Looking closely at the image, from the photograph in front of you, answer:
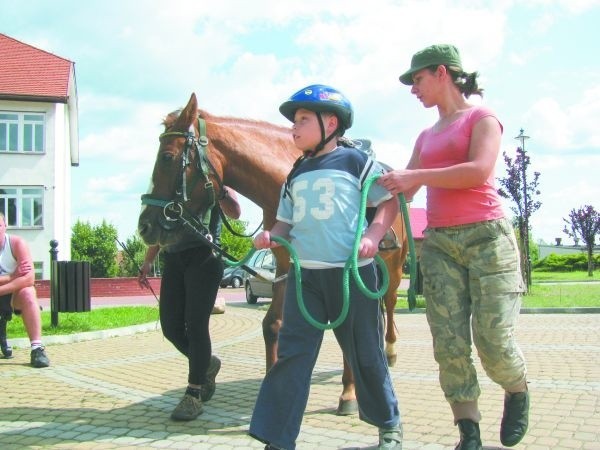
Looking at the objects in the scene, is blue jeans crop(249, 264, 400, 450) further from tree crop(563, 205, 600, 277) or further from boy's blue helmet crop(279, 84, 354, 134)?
tree crop(563, 205, 600, 277)

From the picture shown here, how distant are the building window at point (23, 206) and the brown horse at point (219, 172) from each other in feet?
97.0

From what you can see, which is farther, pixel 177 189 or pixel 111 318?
pixel 111 318

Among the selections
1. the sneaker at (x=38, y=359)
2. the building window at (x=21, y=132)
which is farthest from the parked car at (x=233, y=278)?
the sneaker at (x=38, y=359)

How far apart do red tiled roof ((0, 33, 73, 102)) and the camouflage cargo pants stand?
104ft

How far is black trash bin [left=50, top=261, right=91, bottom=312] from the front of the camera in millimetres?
9914

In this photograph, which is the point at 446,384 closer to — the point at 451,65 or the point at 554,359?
the point at 451,65

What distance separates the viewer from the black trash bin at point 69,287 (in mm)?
9914

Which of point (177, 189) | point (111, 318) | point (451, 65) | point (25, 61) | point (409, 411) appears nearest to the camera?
point (451, 65)

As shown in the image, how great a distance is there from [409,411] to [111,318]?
960 centimetres

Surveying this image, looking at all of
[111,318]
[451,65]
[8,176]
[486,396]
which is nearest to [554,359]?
[486,396]

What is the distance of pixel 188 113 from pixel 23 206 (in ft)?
98.6

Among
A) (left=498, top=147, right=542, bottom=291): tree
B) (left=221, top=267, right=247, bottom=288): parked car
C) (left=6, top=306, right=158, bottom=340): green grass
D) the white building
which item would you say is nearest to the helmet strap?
(left=6, top=306, right=158, bottom=340): green grass

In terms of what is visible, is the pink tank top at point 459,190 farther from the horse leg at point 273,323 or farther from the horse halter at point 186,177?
the horse halter at point 186,177

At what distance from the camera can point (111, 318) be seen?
1313cm
